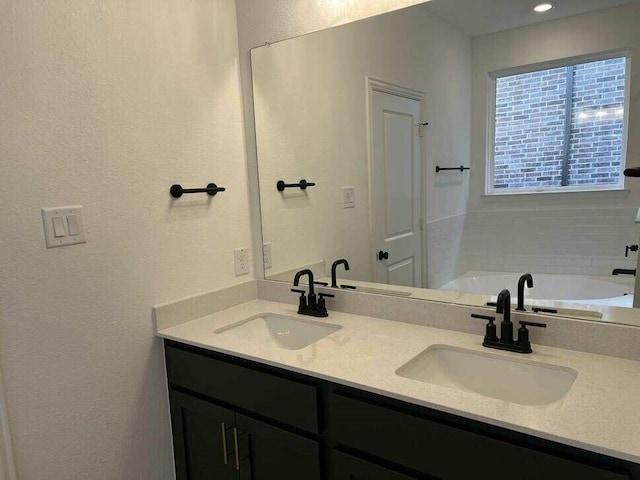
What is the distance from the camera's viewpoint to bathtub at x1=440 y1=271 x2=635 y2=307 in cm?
130

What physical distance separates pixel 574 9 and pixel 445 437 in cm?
125

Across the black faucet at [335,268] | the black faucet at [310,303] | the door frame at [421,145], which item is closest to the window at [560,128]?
the door frame at [421,145]

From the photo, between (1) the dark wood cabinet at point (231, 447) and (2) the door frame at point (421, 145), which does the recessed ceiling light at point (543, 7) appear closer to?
(2) the door frame at point (421, 145)

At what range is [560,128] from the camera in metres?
1.36

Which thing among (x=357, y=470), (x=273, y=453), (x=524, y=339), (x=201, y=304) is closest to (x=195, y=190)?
(x=201, y=304)

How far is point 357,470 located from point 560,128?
3.83 ft

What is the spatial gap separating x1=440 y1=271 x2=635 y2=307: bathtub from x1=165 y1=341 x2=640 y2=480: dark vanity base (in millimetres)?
590

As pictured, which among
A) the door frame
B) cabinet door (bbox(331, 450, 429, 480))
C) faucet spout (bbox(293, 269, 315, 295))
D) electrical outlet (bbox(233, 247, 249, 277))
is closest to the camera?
cabinet door (bbox(331, 450, 429, 480))

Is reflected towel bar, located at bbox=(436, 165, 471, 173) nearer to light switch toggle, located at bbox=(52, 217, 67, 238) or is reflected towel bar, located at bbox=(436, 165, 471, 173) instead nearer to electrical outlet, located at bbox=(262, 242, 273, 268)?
electrical outlet, located at bbox=(262, 242, 273, 268)

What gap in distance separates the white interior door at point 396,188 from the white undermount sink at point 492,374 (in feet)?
1.15

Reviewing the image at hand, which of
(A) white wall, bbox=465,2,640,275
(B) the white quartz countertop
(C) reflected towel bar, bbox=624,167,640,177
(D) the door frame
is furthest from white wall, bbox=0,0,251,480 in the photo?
(C) reflected towel bar, bbox=624,167,640,177

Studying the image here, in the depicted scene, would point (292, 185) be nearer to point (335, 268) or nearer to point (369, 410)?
point (335, 268)

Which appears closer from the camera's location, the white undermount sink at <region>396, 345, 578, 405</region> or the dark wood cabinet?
the white undermount sink at <region>396, 345, 578, 405</region>

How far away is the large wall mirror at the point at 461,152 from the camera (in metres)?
1.29
